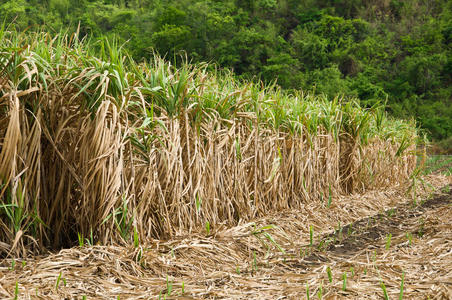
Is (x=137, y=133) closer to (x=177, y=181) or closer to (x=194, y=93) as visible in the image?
(x=177, y=181)

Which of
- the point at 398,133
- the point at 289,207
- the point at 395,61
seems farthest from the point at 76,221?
the point at 395,61

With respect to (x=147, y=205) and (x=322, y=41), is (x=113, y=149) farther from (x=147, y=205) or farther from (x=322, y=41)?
(x=322, y=41)

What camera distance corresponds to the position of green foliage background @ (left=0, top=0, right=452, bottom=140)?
2644 cm

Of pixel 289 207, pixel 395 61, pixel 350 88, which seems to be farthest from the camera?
pixel 395 61

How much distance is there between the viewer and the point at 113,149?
260 centimetres

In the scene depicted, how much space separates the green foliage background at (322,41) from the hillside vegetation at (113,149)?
21788 mm

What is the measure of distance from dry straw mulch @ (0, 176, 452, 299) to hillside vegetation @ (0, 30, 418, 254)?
22cm

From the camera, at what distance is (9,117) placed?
2.43 metres

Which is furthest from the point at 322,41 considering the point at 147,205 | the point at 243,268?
the point at 243,268

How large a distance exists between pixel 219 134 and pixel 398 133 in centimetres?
540

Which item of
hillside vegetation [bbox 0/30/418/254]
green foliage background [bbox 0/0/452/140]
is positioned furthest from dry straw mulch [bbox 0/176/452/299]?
green foliage background [bbox 0/0/452/140]

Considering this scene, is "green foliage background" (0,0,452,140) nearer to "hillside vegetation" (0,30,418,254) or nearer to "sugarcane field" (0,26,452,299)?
"hillside vegetation" (0,30,418,254)

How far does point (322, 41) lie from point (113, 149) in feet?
94.4

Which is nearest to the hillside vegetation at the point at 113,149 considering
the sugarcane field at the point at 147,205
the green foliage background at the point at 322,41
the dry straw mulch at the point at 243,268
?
the sugarcane field at the point at 147,205
